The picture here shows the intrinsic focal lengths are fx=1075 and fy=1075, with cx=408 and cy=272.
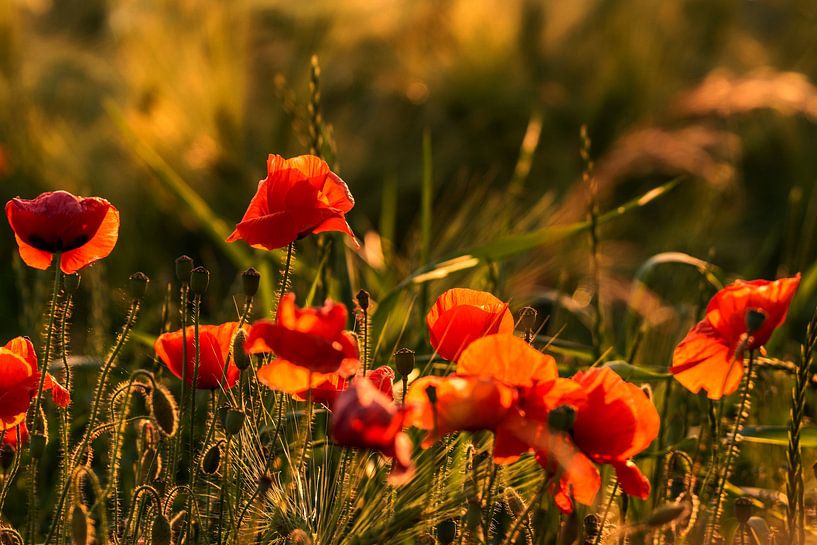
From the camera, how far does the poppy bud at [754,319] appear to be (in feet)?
2.40

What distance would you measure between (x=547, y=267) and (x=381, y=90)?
2.07 metres

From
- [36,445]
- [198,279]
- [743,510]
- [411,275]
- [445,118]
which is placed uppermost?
[445,118]

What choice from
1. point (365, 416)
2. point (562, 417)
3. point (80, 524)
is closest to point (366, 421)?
point (365, 416)

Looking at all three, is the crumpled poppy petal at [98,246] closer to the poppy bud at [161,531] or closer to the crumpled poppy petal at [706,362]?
the poppy bud at [161,531]

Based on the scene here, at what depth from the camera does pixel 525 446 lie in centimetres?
69

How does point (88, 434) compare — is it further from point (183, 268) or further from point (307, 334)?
→ point (307, 334)

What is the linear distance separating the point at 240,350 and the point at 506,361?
21 centimetres

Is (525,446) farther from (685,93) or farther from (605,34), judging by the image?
(605,34)

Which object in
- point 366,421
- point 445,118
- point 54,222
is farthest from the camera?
point 445,118

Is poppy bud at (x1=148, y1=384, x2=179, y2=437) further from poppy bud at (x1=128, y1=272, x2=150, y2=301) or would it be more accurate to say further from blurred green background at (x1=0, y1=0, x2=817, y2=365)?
blurred green background at (x1=0, y1=0, x2=817, y2=365)

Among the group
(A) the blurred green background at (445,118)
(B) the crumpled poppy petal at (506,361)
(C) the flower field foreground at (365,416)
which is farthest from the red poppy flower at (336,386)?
(A) the blurred green background at (445,118)

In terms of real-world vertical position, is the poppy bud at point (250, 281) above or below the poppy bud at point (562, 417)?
above

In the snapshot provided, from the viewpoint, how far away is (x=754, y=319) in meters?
0.73

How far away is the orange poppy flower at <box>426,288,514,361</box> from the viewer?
0.81 meters
